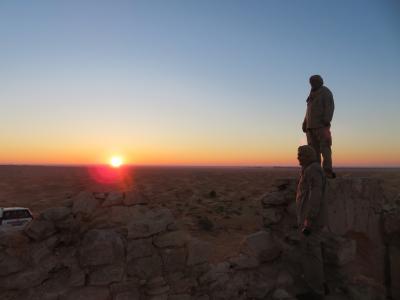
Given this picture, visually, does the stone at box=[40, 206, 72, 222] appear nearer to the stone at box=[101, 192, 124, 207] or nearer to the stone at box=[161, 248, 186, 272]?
the stone at box=[101, 192, 124, 207]

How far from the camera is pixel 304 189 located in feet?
21.2

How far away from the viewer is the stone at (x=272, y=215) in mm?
7445

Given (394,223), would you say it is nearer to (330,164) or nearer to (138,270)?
(330,164)

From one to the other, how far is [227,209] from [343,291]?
1842 centimetres

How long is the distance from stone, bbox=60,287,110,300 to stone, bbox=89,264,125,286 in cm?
9

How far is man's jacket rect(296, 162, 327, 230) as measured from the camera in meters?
6.22

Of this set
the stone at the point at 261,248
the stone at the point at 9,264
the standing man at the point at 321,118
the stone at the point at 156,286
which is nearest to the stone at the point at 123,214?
the stone at the point at 156,286

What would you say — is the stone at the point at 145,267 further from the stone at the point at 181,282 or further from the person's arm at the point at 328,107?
the person's arm at the point at 328,107

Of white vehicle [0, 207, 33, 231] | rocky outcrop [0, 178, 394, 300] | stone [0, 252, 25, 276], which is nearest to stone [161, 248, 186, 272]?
rocky outcrop [0, 178, 394, 300]

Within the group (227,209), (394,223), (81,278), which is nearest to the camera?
(81,278)

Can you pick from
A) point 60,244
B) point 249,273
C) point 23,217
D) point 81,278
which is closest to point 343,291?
point 249,273

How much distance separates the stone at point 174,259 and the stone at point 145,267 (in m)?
0.10

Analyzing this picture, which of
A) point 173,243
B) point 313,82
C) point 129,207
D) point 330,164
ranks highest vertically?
point 313,82

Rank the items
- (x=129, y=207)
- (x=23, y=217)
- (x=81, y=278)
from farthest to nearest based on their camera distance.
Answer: (x=23, y=217)
(x=129, y=207)
(x=81, y=278)
